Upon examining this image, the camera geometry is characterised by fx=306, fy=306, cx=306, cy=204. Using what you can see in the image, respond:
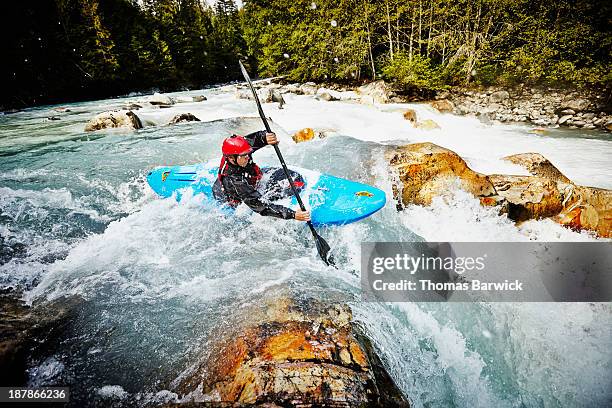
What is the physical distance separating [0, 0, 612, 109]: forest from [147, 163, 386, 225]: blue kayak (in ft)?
41.1

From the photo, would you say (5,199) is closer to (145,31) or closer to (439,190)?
(439,190)

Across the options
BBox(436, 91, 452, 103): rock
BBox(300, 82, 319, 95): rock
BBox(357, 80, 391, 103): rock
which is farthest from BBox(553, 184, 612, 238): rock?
BBox(300, 82, 319, 95): rock

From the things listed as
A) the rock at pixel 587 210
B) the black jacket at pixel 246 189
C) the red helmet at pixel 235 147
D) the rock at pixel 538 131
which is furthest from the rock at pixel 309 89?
the red helmet at pixel 235 147

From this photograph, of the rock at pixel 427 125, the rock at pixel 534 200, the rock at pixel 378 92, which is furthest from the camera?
the rock at pixel 378 92

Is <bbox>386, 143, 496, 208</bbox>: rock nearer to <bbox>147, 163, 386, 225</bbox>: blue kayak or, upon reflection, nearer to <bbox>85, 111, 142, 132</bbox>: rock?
<bbox>147, 163, 386, 225</bbox>: blue kayak

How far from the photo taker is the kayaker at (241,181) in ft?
12.2

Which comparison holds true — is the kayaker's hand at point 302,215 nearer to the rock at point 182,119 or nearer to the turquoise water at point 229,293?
the turquoise water at point 229,293

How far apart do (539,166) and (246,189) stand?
5728 mm

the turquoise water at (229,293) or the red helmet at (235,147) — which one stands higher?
the red helmet at (235,147)

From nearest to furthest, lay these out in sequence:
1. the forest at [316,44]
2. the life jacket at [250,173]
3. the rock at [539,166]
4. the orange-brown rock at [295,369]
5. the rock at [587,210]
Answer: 1. the orange-brown rock at [295,369]
2. the life jacket at [250,173]
3. the rock at [587,210]
4. the rock at [539,166]
5. the forest at [316,44]

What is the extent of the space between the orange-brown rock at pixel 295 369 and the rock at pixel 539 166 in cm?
551

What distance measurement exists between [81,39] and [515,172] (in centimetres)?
3117

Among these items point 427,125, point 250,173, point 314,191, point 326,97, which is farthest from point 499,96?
point 250,173

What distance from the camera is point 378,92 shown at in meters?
15.9
